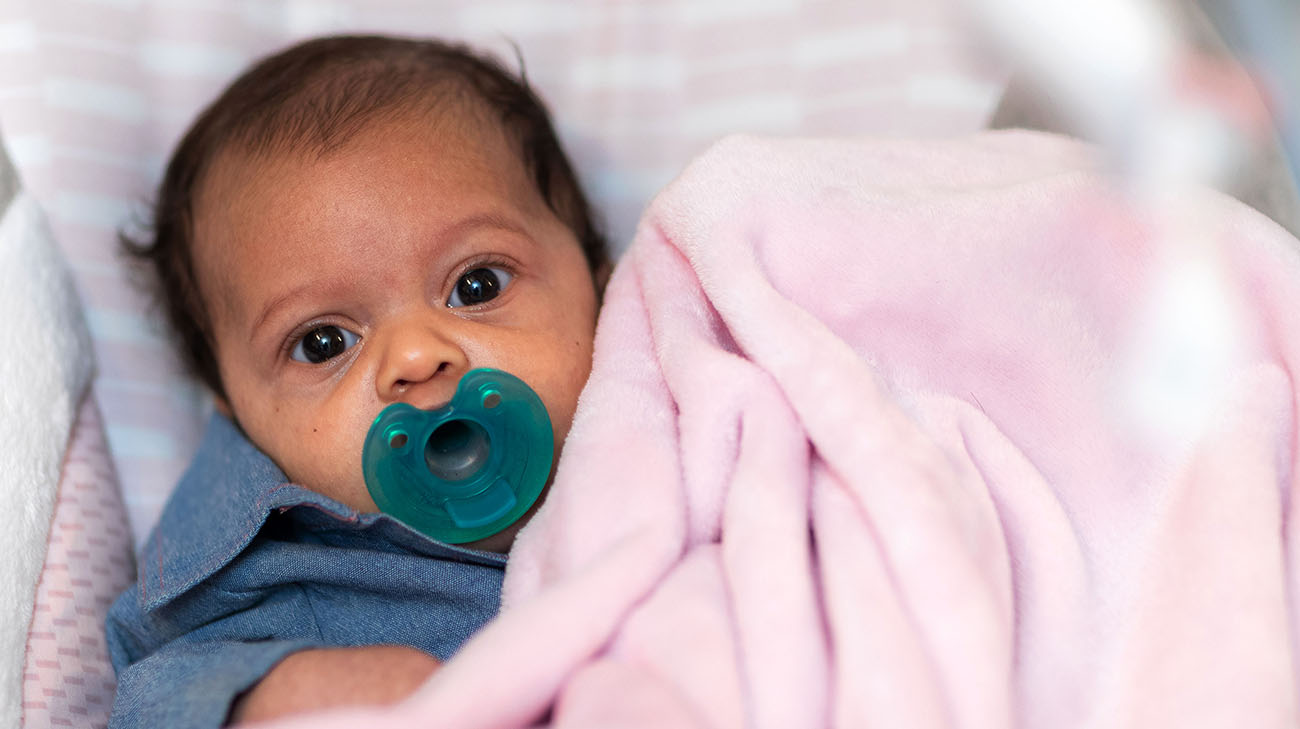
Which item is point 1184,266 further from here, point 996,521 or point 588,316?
point 588,316

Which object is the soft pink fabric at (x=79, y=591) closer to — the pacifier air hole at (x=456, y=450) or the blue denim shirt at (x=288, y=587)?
the blue denim shirt at (x=288, y=587)

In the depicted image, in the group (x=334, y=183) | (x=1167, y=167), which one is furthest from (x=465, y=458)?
(x=1167, y=167)

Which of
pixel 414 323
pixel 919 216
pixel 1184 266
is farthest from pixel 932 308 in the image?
pixel 414 323

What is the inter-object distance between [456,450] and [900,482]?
15.3 inches

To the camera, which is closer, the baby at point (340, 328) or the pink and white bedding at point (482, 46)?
the baby at point (340, 328)

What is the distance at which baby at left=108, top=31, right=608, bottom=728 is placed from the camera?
0.91 m

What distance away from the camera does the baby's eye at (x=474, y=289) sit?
38.8 inches

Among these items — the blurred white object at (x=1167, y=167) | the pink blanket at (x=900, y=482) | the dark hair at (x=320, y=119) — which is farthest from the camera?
the dark hair at (x=320, y=119)

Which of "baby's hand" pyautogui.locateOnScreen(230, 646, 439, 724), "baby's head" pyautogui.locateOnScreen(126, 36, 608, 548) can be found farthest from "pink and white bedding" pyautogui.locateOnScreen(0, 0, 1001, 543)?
"baby's hand" pyautogui.locateOnScreen(230, 646, 439, 724)

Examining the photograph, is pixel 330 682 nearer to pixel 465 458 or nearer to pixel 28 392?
pixel 465 458

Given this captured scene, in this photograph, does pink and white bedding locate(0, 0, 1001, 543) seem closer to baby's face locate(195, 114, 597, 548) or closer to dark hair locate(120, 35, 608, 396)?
dark hair locate(120, 35, 608, 396)

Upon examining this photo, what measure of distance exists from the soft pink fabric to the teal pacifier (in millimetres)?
309

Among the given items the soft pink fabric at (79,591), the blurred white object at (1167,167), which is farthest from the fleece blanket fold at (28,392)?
the blurred white object at (1167,167)

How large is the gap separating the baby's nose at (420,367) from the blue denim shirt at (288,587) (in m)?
0.10
